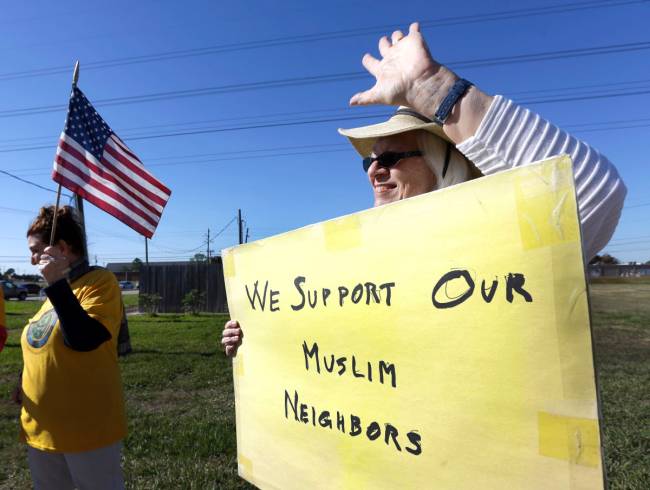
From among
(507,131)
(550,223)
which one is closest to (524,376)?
(550,223)

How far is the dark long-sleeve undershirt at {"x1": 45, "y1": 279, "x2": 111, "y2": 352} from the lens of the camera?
1.91 meters

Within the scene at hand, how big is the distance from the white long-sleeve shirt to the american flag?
261 cm

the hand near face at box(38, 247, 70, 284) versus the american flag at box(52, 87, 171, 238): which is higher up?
the american flag at box(52, 87, 171, 238)

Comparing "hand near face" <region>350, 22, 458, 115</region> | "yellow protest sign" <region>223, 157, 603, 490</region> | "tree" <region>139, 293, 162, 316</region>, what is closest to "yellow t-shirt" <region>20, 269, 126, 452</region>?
"yellow protest sign" <region>223, 157, 603, 490</region>

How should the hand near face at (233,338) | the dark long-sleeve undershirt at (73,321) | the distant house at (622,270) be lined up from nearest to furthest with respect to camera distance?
1. the hand near face at (233,338)
2. the dark long-sleeve undershirt at (73,321)
3. the distant house at (622,270)

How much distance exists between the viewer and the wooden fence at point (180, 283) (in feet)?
60.4

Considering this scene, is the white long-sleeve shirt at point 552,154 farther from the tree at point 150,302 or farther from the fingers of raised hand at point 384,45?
the tree at point 150,302

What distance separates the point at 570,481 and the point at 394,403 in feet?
1.23

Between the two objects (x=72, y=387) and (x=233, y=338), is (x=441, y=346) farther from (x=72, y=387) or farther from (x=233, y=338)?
(x=72, y=387)

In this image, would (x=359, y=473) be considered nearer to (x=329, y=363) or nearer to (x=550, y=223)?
(x=329, y=363)

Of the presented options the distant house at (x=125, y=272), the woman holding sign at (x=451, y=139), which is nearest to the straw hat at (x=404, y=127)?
the woman holding sign at (x=451, y=139)

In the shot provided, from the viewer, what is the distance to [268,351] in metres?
1.41

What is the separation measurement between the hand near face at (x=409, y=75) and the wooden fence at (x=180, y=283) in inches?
699

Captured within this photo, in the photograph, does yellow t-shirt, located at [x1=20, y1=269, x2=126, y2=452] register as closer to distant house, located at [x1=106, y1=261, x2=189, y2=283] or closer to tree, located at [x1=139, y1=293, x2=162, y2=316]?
tree, located at [x1=139, y1=293, x2=162, y2=316]
